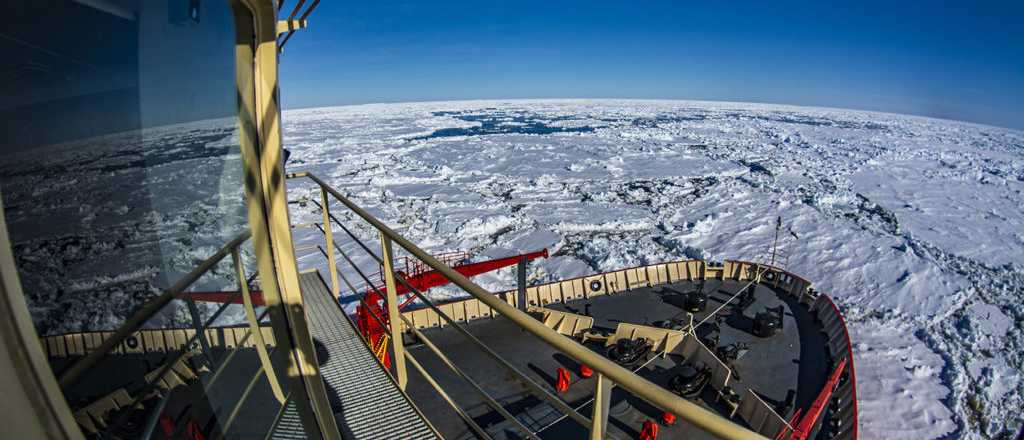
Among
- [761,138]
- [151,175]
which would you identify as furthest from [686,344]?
[761,138]

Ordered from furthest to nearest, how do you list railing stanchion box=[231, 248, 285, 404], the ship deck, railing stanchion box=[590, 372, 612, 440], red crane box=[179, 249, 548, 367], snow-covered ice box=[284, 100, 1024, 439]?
1. snow-covered ice box=[284, 100, 1024, 439]
2. the ship deck
3. railing stanchion box=[231, 248, 285, 404]
4. red crane box=[179, 249, 548, 367]
5. railing stanchion box=[590, 372, 612, 440]

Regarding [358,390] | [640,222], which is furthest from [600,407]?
[640,222]

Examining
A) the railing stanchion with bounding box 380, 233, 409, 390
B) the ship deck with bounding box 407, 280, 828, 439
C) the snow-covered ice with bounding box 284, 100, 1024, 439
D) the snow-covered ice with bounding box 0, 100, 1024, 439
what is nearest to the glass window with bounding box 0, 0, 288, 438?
the snow-covered ice with bounding box 0, 100, 1024, 439

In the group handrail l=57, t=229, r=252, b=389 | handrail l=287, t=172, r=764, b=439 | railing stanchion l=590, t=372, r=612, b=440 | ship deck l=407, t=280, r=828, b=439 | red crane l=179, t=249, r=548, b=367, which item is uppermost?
handrail l=57, t=229, r=252, b=389

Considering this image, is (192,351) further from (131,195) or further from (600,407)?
(600,407)

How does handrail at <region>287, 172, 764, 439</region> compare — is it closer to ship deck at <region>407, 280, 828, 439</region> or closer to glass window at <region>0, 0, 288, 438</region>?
glass window at <region>0, 0, 288, 438</region>
